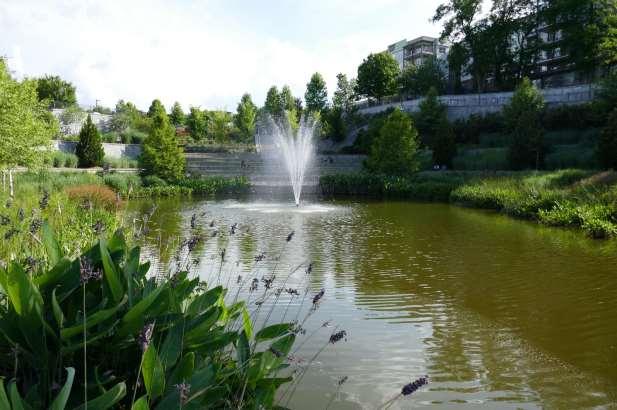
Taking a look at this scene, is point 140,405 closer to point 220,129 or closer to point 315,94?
point 220,129

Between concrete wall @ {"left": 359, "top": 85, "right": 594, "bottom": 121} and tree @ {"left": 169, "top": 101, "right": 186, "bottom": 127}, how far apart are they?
1114 inches

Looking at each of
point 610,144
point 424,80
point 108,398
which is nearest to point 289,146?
point 610,144

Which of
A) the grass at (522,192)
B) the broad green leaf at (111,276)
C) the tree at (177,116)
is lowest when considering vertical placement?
the grass at (522,192)

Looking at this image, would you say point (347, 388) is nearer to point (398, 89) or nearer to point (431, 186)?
point (431, 186)

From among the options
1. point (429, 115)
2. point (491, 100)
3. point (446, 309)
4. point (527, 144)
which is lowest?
point (446, 309)

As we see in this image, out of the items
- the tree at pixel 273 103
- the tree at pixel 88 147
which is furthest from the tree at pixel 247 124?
the tree at pixel 88 147

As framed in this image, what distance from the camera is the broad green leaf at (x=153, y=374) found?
1947mm

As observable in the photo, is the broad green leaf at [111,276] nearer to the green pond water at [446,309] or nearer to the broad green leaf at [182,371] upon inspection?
the broad green leaf at [182,371]

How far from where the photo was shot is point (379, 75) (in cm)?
5669

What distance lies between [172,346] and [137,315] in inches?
8.2

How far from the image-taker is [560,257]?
361 inches

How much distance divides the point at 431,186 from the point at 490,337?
17.3 m

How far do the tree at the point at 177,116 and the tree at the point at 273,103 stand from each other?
10020 millimetres

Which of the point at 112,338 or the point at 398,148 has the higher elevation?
the point at 398,148
